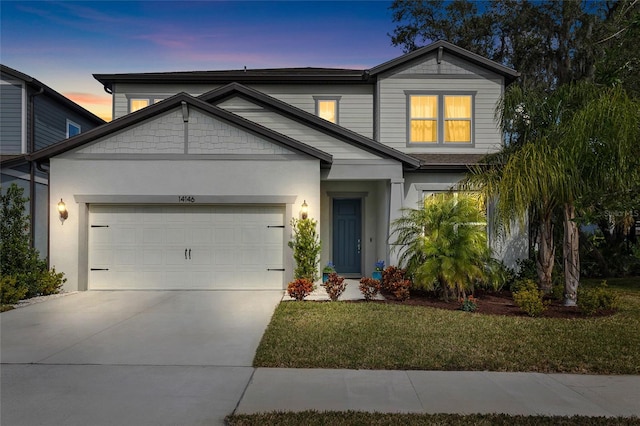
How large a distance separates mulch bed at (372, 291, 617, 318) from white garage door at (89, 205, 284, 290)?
3535 mm

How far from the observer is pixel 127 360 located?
638 cm

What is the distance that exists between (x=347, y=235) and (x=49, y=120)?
41.5 feet

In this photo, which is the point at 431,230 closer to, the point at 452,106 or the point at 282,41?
the point at 452,106

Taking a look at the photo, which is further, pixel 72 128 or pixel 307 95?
pixel 72 128

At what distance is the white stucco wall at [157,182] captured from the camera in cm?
1219

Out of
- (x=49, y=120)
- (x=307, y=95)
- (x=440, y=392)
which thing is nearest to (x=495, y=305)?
(x=440, y=392)

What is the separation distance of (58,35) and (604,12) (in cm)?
2220

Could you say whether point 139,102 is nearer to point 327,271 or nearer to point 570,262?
point 327,271

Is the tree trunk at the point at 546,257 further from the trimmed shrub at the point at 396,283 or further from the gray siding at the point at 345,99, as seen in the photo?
the gray siding at the point at 345,99

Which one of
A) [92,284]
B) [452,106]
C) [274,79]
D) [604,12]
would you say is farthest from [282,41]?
[604,12]

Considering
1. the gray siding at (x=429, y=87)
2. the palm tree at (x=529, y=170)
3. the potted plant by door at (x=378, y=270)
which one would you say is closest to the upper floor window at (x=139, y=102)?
the gray siding at (x=429, y=87)

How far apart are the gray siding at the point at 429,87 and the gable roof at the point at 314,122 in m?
2.07

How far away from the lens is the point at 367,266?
14594 mm

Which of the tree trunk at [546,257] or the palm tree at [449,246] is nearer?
the palm tree at [449,246]
